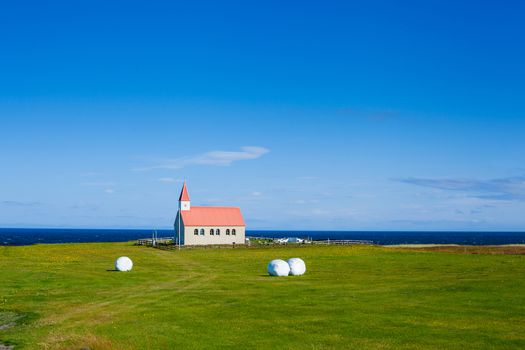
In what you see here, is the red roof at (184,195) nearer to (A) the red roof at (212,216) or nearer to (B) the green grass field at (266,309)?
(A) the red roof at (212,216)

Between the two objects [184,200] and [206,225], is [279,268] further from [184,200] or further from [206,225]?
[184,200]

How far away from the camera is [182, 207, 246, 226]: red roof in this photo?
109250 mm

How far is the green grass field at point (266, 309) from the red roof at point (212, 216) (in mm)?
56086

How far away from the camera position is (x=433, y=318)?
89.7 ft

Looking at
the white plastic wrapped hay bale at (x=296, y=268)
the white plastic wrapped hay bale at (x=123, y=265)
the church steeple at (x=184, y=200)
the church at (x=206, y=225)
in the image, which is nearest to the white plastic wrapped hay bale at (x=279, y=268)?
the white plastic wrapped hay bale at (x=296, y=268)

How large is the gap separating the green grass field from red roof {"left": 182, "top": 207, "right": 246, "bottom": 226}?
56.1 metres

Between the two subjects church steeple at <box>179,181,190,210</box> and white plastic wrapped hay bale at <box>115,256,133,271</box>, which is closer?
white plastic wrapped hay bale at <box>115,256,133,271</box>

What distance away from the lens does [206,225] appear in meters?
110

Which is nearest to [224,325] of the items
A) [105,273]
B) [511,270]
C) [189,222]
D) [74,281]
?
[74,281]

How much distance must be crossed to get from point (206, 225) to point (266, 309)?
7942 cm

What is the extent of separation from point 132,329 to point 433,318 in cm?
1517

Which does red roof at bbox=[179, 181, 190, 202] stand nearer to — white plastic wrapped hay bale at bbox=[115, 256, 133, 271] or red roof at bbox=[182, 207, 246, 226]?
red roof at bbox=[182, 207, 246, 226]

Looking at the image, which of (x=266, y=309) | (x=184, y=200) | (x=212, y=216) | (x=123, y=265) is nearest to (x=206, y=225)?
(x=212, y=216)

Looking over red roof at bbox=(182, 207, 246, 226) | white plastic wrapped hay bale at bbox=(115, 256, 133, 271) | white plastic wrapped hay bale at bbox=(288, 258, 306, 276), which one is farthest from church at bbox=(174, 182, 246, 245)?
white plastic wrapped hay bale at bbox=(288, 258, 306, 276)
